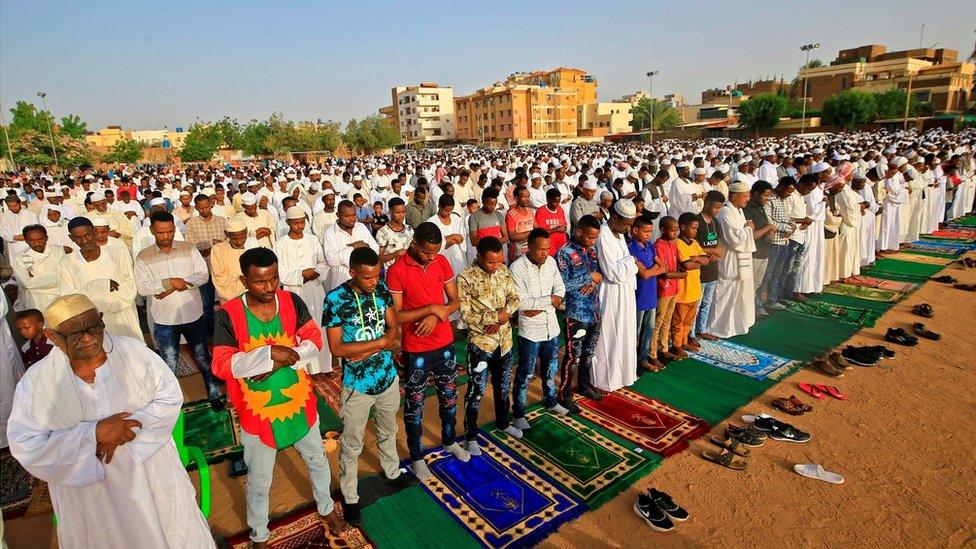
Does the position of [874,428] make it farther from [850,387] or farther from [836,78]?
[836,78]

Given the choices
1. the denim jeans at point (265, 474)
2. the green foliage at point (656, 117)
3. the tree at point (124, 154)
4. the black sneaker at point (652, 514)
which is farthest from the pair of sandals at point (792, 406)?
the green foliage at point (656, 117)

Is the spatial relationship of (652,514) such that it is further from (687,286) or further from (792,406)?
(687,286)

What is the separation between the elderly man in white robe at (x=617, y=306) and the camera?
15.5ft

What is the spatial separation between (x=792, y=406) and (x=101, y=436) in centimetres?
497

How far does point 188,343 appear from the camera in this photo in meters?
4.75

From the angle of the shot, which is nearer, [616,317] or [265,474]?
[265,474]

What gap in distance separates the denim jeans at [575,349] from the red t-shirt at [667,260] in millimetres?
1028

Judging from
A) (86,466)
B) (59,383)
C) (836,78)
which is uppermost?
(836,78)

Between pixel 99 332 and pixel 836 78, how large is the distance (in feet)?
252

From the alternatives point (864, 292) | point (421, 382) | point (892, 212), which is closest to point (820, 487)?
point (421, 382)

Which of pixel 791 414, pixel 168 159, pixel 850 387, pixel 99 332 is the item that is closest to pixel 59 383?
pixel 99 332

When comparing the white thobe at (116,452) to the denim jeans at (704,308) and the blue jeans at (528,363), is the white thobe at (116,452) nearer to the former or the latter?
the blue jeans at (528,363)

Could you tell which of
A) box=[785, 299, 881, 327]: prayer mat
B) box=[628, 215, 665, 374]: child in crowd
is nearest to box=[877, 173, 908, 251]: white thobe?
box=[785, 299, 881, 327]: prayer mat

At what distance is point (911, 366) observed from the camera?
5434 millimetres
